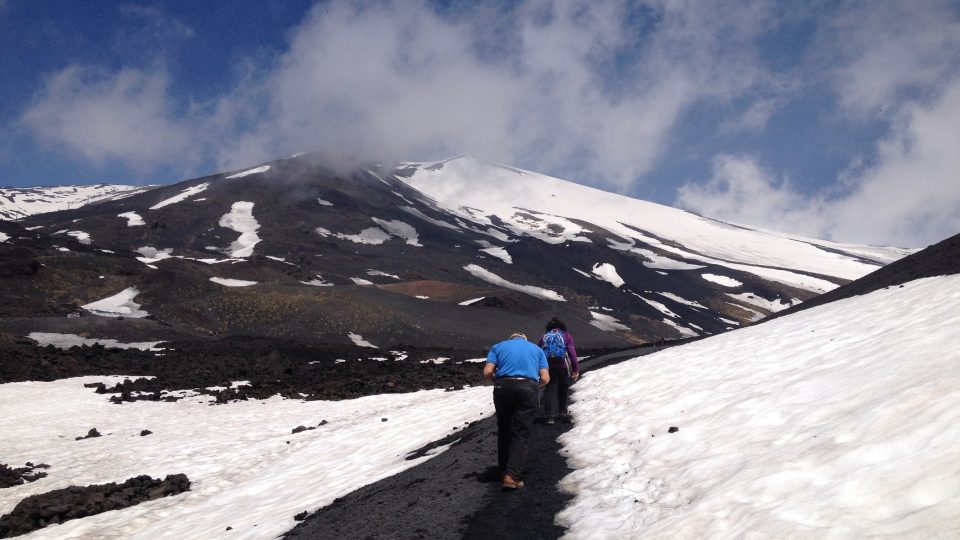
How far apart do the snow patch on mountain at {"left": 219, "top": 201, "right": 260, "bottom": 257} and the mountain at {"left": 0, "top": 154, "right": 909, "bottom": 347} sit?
18.3 inches

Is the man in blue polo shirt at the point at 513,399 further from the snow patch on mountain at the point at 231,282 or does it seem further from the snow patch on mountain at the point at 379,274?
the snow patch on mountain at the point at 379,274

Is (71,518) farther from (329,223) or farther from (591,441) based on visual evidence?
(329,223)

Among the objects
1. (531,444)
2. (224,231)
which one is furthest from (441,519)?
(224,231)

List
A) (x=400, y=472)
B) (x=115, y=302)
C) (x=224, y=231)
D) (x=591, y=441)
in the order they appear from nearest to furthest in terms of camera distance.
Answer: (x=591, y=441)
(x=400, y=472)
(x=115, y=302)
(x=224, y=231)

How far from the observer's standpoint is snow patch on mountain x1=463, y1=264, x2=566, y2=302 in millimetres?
113669

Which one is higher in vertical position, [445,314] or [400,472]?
[445,314]

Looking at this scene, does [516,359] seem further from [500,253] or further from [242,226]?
[242,226]

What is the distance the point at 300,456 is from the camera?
56.5 feet

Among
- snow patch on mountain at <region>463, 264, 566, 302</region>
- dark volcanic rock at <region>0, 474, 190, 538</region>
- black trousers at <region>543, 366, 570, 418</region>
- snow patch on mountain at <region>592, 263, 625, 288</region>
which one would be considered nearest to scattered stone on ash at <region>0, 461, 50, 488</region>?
dark volcanic rock at <region>0, 474, 190, 538</region>

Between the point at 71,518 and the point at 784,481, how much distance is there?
13944mm

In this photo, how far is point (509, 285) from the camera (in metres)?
119

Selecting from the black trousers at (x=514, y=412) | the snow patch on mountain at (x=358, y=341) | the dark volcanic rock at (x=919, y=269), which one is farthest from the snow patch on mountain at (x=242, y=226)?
the black trousers at (x=514, y=412)

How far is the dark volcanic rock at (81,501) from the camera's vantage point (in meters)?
12.5

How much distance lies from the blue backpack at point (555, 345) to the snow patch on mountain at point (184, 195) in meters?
158
